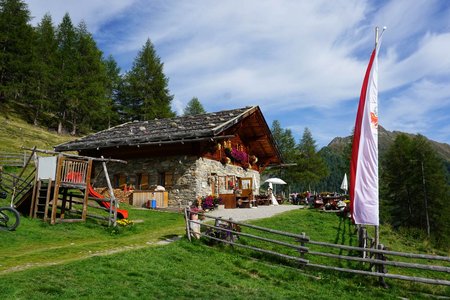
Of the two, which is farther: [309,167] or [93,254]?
[309,167]

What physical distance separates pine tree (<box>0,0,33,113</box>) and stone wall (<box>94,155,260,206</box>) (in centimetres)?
2601

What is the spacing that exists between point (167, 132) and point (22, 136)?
21.5 metres

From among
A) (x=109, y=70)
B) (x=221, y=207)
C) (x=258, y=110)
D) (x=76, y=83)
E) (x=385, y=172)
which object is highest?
(x=109, y=70)

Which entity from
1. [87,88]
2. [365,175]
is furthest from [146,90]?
[365,175]

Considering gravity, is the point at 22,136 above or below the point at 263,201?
above

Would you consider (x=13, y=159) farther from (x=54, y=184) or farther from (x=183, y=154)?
(x=54, y=184)

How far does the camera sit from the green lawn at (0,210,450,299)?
6.68 metres

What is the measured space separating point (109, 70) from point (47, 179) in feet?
153

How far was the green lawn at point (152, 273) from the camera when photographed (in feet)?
21.9

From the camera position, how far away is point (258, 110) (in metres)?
26.4

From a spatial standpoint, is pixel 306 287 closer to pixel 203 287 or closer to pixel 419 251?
pixel 203 287

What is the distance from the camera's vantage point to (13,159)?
2825cm

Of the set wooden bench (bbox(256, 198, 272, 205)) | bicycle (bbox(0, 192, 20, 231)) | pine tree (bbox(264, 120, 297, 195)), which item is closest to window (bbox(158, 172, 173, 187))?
wooden bench (bbox(256, 198, 272, 205))

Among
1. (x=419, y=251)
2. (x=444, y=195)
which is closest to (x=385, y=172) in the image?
(x=444, y=195)
